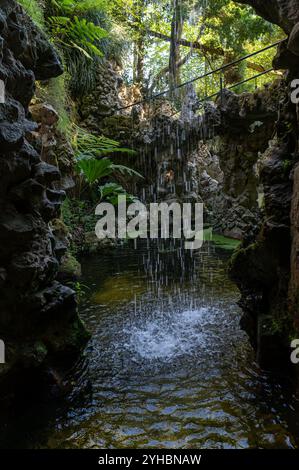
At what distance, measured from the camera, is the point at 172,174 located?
48.5 feet

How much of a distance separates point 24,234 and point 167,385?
194 centimetres

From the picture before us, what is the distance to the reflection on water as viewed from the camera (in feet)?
8.29

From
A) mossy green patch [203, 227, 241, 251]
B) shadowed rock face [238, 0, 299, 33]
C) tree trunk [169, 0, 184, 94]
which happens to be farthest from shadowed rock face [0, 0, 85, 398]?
tree trunk [169, 0, 184, 94]

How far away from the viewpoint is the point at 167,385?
10.6 ft

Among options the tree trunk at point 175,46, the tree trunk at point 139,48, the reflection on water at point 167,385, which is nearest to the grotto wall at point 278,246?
the reflection on water at point 167,385

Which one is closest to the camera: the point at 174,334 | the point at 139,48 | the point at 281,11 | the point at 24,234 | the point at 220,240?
the point at 24,234

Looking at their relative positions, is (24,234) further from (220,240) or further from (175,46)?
(175,46)

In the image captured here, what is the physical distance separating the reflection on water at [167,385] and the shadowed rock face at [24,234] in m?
0.52

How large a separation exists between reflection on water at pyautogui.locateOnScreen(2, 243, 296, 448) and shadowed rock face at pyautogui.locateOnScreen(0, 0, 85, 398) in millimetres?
523

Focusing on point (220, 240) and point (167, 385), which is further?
point (220, 240)

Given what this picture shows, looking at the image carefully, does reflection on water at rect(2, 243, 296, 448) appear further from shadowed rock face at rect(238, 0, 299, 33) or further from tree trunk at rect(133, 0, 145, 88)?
tree trunk at rect(133, 0, 145, 88)

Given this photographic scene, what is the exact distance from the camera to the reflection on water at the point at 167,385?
253cm

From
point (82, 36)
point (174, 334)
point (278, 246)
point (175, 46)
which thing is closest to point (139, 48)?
point (175, 46)

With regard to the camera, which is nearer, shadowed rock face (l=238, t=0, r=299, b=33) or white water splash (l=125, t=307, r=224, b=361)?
shadowed rock face (l=238, t=0, r=299, b=33)
